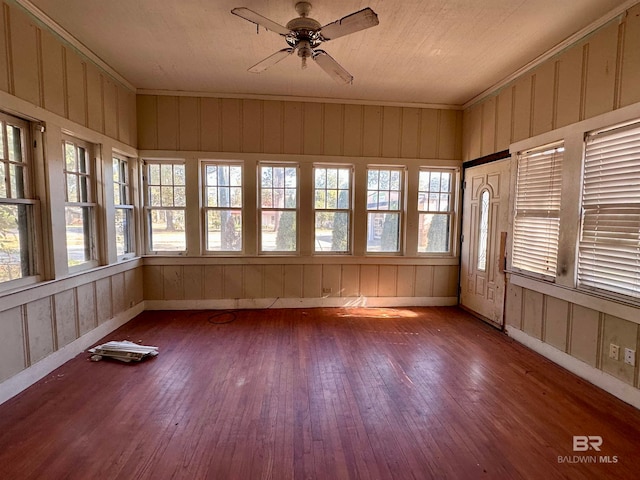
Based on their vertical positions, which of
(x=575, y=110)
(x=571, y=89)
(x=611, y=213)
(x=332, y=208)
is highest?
(x=571, y=89)

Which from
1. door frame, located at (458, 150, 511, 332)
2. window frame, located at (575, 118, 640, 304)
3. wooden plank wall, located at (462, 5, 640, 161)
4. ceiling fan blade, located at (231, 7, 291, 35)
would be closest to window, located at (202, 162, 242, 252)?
ceiling fan blade, located at (231, 7, 291, 35)

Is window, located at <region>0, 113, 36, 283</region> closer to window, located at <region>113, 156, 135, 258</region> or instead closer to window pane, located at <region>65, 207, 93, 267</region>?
window pane, located at <region>65, 207, 93, 267</region>

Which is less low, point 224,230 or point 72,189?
point 72,189

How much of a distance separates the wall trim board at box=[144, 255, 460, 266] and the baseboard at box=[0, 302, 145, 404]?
2.94 feet

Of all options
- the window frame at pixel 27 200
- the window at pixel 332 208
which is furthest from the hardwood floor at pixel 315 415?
the window at pixel 332 208

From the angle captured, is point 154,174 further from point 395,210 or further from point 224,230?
point 395,210

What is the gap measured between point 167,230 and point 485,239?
14.9ft

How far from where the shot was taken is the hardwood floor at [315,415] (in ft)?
5.68

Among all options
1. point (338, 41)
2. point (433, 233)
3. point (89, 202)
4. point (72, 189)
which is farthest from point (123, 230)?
point (433, 233)

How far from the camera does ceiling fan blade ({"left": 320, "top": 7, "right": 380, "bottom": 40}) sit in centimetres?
199

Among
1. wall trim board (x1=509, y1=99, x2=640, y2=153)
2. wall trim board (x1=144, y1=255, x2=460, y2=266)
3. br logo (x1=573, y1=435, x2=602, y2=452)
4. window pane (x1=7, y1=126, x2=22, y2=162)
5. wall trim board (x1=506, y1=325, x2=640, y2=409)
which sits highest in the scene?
wall trim board (x1=509, y1=99, x2=640, y2=153)

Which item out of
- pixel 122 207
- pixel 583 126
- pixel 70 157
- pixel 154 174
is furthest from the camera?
pixel 154 174

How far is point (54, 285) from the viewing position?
2.75 meters

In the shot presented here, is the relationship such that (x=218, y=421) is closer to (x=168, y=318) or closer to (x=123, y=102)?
(x=168, y=318)
